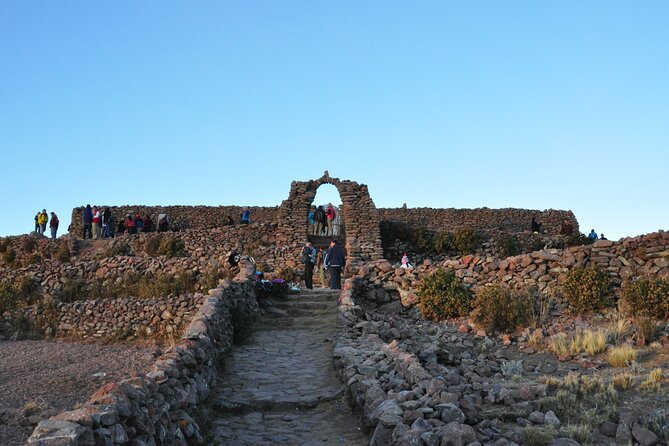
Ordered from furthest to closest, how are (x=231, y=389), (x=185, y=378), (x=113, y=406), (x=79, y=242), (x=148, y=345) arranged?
Result: (x=79, y=242) < (x=148, y=345) < (x=231, y=389) < (x=185, y=378) < (x=113, y=406)

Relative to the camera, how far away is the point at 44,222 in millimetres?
34562

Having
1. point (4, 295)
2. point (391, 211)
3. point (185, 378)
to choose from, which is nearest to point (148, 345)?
point (4, 295)

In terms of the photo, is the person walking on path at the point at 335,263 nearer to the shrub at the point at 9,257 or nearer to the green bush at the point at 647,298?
the green bush at the point at 647,298

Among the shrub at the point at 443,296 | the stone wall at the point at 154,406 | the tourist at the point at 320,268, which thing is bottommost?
the stone wall at the point at 154,406

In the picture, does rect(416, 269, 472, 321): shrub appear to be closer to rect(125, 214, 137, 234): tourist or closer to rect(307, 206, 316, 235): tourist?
rect(307, 206, 316, 235): tourist

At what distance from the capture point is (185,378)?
8586 mm

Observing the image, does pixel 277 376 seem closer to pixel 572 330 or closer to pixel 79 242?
pixel 572 330

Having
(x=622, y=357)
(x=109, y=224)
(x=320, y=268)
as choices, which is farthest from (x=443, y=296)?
(x=109, y=224)

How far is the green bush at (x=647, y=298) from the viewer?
13508 mm

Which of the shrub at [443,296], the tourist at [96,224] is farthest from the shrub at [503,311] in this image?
the tourist at [96,224]

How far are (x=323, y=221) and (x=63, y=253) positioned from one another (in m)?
11.8

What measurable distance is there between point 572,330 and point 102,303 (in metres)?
13.9

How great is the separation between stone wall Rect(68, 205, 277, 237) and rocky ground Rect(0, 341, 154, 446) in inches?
659

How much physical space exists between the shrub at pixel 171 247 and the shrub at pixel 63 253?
4282 mm
